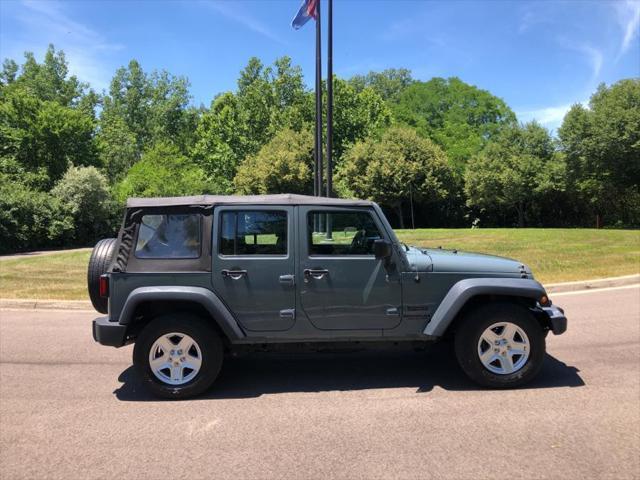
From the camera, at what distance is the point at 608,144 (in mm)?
33500

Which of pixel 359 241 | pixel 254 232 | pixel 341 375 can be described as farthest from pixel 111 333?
pixel 359 241

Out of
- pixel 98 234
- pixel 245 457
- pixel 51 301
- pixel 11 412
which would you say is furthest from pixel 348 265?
pixel 98 234

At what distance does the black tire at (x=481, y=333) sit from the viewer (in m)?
4.87

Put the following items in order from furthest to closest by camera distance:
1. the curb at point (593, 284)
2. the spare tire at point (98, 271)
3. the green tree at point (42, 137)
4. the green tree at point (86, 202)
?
the green tree at point (42, 137) < the green tree at point (86, 202) < the curb at point (593, 284) < the spare tire at point (98, 271)

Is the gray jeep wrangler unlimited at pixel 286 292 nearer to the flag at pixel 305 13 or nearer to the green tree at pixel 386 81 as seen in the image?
the flag at pixel 305 13

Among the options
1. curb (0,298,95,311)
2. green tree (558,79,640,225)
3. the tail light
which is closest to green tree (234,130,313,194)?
green tree (558,79,640,225)

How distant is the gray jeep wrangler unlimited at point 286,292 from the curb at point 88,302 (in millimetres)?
5307

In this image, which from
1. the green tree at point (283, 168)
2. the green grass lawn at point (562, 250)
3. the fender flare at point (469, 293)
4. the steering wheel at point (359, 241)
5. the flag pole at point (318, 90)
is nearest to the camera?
the fender flare at point (469, 293)

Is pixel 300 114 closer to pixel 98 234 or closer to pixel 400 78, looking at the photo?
pixel 98 234

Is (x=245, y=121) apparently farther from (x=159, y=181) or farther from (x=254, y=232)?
(x=254, y=232)

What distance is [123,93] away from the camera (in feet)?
240

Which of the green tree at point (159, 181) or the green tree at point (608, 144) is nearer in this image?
the green tree at point (608, 144)

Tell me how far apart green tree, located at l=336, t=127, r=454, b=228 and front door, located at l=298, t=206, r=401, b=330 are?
35.1m

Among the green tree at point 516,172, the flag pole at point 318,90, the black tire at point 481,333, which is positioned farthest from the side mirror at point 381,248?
the green tree at point 516,172
